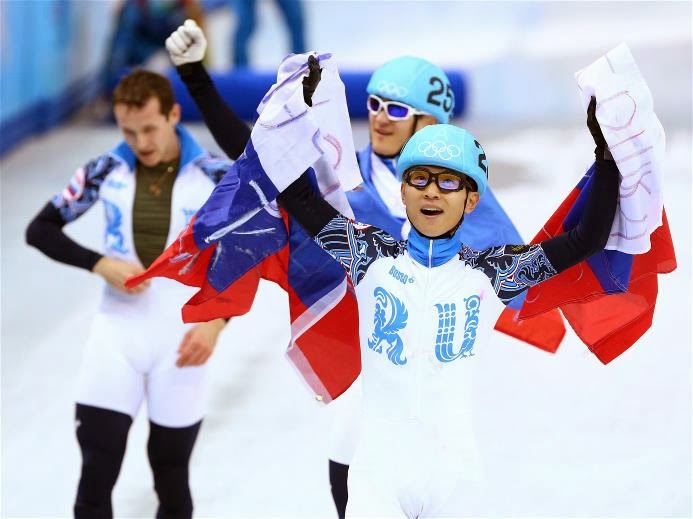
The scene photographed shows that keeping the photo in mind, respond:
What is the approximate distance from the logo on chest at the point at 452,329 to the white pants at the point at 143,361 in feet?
4.59

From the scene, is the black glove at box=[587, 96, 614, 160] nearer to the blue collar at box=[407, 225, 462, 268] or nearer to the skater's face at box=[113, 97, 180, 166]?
the blue collar at box=[407, 225, 462, 268]

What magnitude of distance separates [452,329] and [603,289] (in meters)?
0.55

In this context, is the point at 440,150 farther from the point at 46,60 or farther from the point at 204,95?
the point at 46,60

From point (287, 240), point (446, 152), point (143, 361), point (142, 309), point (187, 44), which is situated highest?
point (187, 44)

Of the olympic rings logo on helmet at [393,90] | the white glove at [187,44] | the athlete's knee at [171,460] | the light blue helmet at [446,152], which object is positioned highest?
the white glove at [187,44]

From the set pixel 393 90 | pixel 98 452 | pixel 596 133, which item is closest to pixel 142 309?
pixel 98 452

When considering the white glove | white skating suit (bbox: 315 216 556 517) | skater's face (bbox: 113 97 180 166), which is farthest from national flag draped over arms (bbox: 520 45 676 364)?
skater's face (bbox: 113 97 180 166)

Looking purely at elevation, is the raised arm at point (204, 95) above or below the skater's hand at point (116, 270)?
above

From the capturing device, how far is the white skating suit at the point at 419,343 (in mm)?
3895

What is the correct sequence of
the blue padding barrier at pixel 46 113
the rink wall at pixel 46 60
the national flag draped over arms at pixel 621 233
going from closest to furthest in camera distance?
1. the national flag draped over arms at pixel 621 233
2. the rink wall at pixel 46 60
3. the blue padding barrier at pixel 46 113

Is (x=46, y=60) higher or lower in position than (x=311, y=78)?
higher

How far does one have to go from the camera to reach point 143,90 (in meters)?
4.88

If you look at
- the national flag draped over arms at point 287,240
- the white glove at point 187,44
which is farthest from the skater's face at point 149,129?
the national flag draped over arms at point 287,240

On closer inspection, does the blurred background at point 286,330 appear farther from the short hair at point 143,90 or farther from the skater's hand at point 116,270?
the short hair at point 143,90
